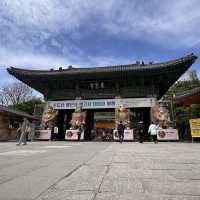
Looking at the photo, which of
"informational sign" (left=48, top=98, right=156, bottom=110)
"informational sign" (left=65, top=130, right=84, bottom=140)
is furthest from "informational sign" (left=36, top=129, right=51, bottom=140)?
"informational sign" (left=48, top=98, right=156, bottom=110)

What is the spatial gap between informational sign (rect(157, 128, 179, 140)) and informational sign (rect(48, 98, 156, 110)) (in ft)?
9.77

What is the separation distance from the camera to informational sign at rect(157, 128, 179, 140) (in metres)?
21.8

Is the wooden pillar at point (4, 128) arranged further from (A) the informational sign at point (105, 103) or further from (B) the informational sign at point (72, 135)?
(B) the informational sign at point (72, 135)

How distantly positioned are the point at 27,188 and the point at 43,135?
70.2 ft

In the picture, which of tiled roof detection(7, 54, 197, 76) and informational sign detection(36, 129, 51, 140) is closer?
tiled roof detection(7, 54, 197, 76)

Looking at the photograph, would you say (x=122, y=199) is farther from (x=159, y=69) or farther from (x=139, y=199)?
(x=159, y=69)

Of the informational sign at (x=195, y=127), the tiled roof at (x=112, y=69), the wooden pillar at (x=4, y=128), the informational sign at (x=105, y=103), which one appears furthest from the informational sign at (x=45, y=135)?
the informational sign at (x=195, y=127)

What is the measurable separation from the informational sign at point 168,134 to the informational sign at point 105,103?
298 cm

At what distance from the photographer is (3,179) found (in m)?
4.66

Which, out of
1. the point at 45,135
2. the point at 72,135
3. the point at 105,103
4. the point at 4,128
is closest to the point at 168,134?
the point at 105,103

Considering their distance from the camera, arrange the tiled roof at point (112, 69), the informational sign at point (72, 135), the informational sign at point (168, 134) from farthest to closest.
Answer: the informational sign at point (72, 135), the tiled roof at point (112, 69), the informational sign at point (168, 134)

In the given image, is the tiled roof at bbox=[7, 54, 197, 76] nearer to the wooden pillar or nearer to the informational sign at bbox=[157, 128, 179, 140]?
the wooden pillar

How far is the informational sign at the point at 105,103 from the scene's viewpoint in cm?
2409

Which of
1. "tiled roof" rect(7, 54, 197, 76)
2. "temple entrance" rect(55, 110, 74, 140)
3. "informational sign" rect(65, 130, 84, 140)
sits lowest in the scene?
"informational sign" rect(65, 130, 84, 140)
